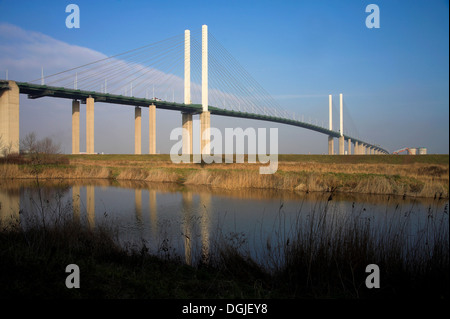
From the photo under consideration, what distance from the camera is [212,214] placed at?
28.8 feet

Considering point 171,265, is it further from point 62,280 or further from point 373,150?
point 373,150

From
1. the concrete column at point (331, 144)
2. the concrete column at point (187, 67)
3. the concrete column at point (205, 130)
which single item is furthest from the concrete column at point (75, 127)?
the concrete column at point (331, 144)

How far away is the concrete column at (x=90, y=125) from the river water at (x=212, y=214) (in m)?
28.4

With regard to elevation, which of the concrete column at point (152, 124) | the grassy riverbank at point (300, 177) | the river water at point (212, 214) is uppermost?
the concrete column at point (152, 124)

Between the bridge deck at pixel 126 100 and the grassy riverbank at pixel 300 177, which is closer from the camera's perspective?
the grassy riverbank at pixel 300 177

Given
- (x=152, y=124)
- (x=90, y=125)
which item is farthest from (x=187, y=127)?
(x=90, y=125)

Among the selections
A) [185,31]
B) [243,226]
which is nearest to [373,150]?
[185,31]

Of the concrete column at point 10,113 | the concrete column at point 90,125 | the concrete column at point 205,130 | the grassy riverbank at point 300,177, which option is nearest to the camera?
the grassy riverbank at point 300,177

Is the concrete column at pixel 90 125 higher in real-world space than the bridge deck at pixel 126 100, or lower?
lower

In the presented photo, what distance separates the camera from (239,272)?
166 inches

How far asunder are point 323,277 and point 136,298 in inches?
86.6

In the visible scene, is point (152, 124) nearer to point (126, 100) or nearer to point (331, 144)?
point (126, 100)

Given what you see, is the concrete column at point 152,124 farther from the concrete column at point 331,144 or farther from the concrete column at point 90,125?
the concrete column at point 331,144

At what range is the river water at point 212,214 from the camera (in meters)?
5.56
